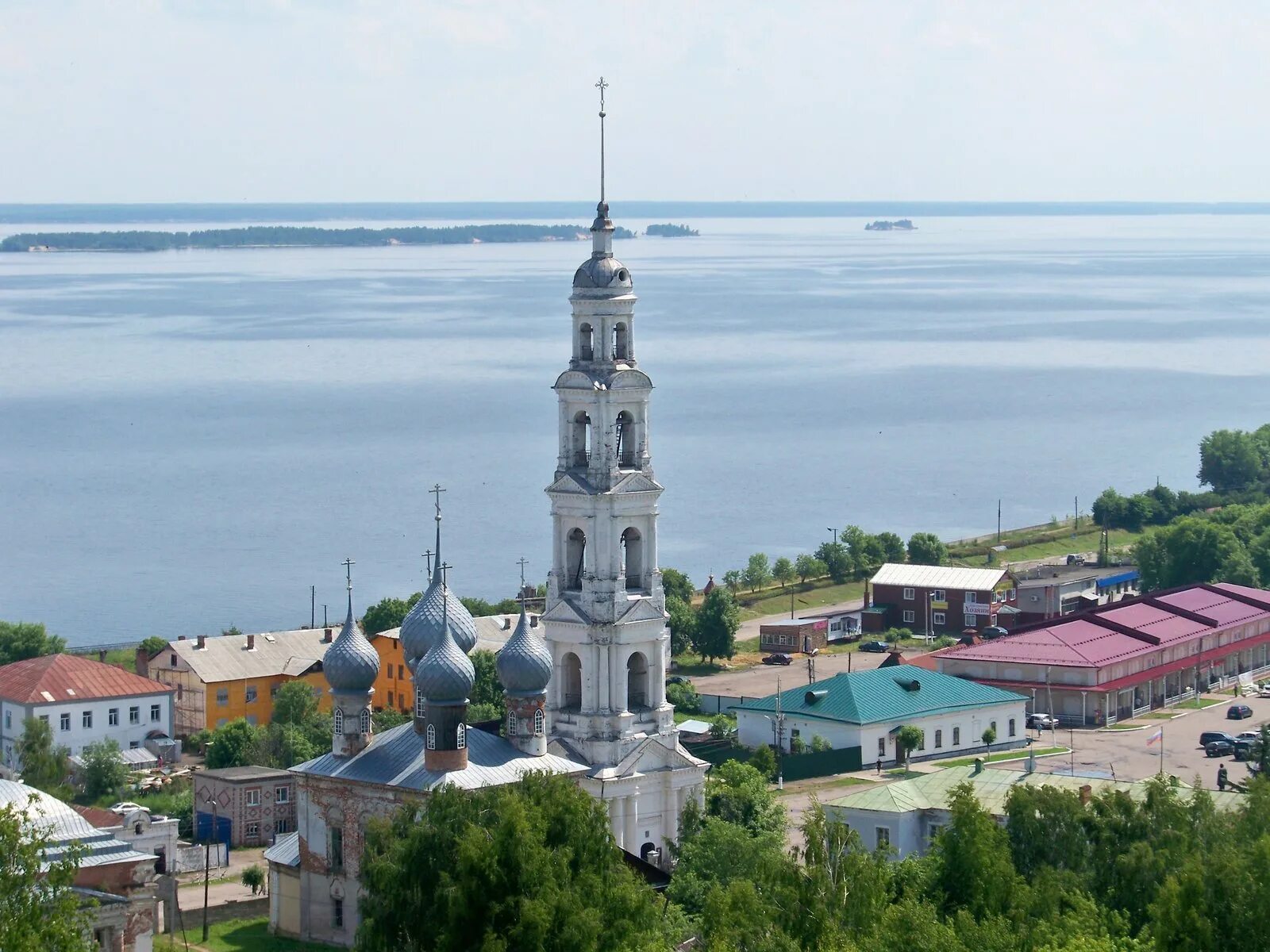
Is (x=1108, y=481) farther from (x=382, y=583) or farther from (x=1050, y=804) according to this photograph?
(x=1050, y=804)

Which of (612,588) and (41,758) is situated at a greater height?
(612,588)

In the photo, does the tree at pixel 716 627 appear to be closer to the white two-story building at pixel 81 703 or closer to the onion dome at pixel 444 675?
the white two-story building at pixel 81 703

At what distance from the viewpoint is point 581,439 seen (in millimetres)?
33750

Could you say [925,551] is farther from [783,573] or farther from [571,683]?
[571,683]

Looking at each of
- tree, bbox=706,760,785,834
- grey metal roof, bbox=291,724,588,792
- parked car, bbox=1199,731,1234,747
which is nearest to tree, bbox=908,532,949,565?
parked car, bbox=1199,731,1234,747

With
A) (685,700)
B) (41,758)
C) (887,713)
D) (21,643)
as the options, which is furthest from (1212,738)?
(21,643)

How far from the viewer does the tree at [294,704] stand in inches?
1718

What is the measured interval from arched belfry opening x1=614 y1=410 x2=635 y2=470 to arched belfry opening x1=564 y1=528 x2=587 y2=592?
1143mm

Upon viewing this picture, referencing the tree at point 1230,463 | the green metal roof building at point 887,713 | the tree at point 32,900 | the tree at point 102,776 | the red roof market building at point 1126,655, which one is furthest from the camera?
the tree at point 1230,463

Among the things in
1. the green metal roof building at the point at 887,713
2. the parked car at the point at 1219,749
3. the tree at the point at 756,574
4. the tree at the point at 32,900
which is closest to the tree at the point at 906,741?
the green metal roof building at the point at 887,713

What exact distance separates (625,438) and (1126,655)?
17.3 meters

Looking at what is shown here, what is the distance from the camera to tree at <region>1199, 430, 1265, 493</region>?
78875 millimetres

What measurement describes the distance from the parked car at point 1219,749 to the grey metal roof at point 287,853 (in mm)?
17751

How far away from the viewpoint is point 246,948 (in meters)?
30.6
